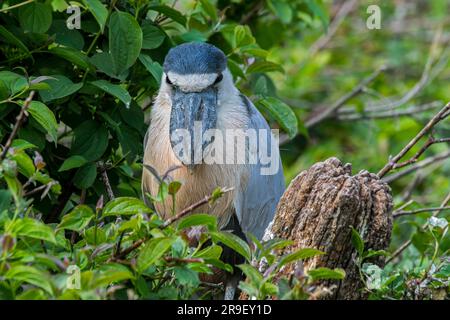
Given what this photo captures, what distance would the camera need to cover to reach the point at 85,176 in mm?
3674

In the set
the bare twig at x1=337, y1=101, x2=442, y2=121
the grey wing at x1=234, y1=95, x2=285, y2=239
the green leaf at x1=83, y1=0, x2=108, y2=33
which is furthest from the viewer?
the bare twig at x1=337, y1=101, x2=442, y2=121

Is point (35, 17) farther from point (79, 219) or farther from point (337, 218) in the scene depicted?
point (337, 218)

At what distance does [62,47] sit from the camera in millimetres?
3586

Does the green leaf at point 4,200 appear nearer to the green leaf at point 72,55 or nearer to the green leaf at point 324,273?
the green leaf at point 324,273

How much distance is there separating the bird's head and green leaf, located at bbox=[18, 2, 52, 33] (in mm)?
568

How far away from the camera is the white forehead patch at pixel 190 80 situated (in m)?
3.70

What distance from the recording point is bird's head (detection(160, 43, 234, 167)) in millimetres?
3682

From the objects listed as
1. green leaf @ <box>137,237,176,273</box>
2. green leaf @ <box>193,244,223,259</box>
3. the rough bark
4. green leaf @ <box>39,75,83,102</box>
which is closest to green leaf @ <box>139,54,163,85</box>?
green leaf @ <box>39,75,83,102</box>

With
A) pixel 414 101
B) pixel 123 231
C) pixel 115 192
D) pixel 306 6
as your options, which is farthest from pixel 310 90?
pixel 123 231

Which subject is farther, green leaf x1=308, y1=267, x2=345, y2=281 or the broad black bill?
the broad black bill

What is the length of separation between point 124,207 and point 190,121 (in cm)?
104

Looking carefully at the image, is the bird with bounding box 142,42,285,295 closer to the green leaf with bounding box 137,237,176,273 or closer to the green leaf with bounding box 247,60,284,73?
the green leaf with bounding box 247,60,284,73

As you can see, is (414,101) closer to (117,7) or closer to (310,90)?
(310,90)

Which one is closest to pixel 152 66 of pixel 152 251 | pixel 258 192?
pixel 258 192
